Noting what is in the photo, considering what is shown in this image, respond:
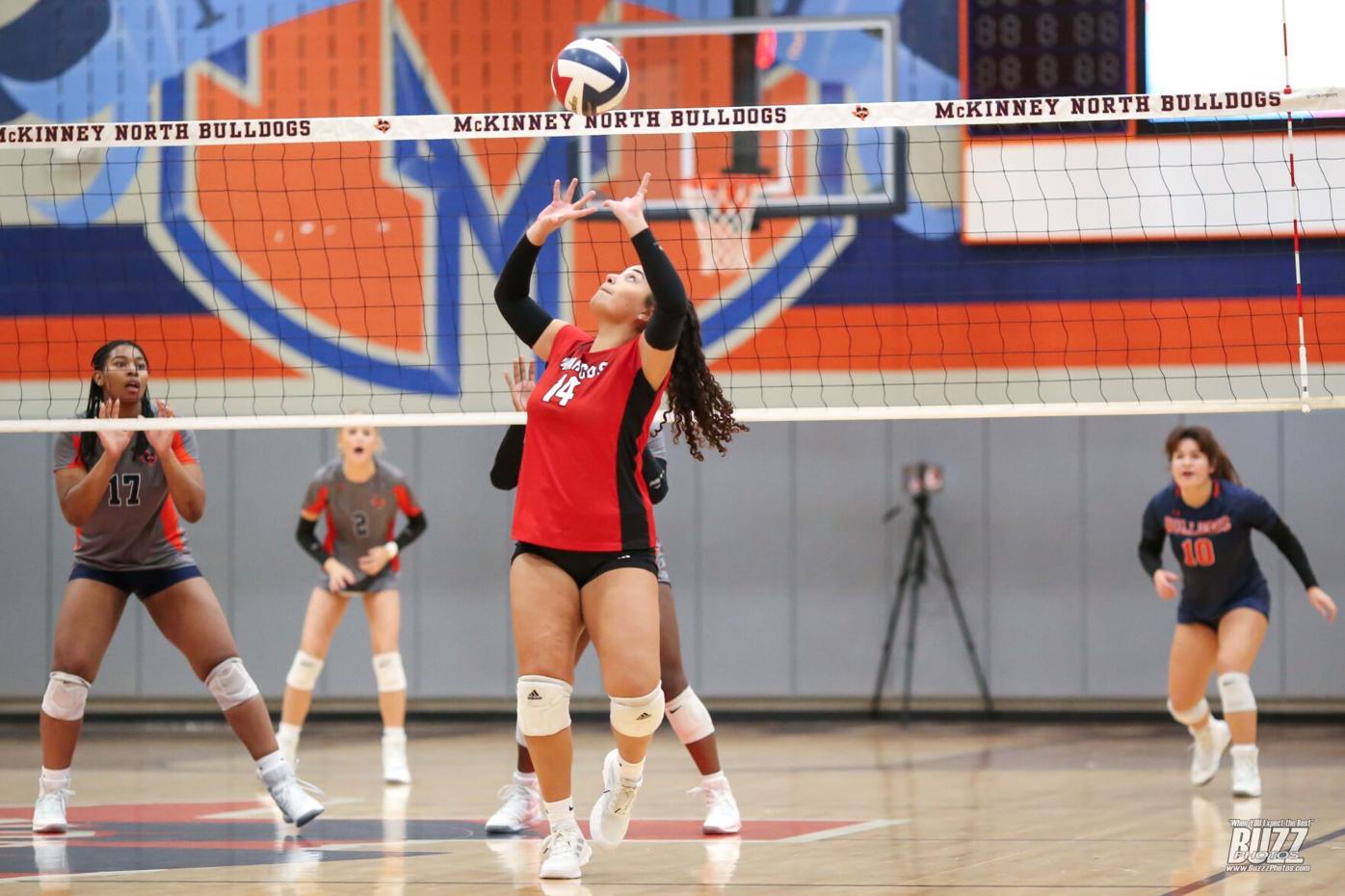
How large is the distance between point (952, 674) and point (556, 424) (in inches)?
306

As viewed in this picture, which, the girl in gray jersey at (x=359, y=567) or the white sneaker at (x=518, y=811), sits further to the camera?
the girl in gray jersey at (x=359, y=567)

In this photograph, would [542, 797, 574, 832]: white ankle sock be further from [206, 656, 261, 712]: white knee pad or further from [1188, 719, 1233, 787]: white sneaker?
[1188, 719, 1233, 787]: white sneaker

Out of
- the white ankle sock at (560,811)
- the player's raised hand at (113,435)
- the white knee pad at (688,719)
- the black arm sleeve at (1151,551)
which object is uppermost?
the player's raised hand at (113,435)

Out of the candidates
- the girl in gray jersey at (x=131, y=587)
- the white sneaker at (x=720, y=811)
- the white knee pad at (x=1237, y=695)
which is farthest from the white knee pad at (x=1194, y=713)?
the girl in gray jersey at (x=131, y=587)

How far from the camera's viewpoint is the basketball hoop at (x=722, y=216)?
11430 millimetres

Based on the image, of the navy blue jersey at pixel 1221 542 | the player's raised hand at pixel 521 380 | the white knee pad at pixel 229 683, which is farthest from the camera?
the navy blue jersey at pixel 1221 542

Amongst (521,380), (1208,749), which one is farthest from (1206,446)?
(521,380)

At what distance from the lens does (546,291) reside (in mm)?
11547

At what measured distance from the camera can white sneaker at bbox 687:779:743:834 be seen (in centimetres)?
653

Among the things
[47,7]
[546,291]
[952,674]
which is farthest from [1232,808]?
[47,7]

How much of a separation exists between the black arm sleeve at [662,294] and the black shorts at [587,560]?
2.14ft

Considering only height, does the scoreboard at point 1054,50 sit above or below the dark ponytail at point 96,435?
above

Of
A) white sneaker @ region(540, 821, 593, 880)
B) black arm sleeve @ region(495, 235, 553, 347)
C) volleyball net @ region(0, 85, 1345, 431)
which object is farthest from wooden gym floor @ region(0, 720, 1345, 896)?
volleyball net @ region(0, 85, 1345, 431)

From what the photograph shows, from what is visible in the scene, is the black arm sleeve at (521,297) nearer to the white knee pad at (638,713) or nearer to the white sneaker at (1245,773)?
the white knee pad at (638,713)
